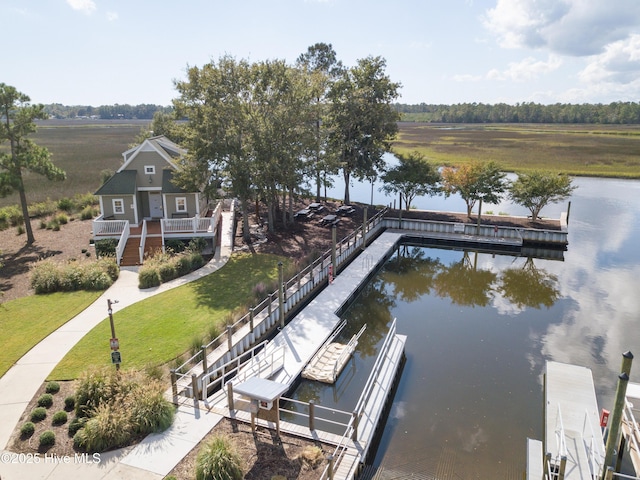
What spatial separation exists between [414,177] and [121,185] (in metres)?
22.3

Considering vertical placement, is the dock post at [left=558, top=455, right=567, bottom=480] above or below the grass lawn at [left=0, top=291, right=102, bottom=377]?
above

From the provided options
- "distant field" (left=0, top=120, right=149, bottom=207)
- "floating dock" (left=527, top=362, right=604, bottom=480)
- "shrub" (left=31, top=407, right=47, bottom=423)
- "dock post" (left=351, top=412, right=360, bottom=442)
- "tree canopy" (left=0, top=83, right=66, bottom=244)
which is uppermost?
"tree canopy" (left=0, top=83, right=66, bottom=244)

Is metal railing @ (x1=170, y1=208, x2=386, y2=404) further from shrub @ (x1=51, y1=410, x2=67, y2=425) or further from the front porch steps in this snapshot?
the front porch steps

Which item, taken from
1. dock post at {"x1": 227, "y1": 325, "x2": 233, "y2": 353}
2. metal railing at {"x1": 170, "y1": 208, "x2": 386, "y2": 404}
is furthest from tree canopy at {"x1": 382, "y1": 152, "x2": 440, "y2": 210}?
dock post at {"x1": 227, "y1": 325, "x2": 233, "y2": 353}

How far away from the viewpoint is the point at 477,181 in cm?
3553

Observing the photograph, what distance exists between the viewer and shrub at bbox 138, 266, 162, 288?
73.6 ft

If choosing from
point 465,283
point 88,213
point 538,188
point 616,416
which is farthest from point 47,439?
point 538,188

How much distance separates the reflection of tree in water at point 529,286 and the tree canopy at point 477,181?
24.3 feet

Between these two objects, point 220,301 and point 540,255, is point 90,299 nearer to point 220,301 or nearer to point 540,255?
point 220,301

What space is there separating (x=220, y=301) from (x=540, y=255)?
75.8ft

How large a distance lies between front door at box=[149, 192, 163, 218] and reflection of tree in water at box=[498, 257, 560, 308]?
22.8 metres

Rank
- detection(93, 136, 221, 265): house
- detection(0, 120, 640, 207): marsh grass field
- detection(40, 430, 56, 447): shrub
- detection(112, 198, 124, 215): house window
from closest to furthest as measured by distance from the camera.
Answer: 1. detection(40, 430, 56, 447): shrub
2. detection(93, 136, 221, 265): house
3. detection(112, 198, 124, 215): house window
4. detection(0, 120, 640, 207): marsh grass field

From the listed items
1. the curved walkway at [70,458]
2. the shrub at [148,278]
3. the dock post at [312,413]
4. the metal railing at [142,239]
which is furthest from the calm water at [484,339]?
the metal railing at [142,239]

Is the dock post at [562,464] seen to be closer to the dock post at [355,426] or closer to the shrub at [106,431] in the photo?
the dock post at [355,426]
